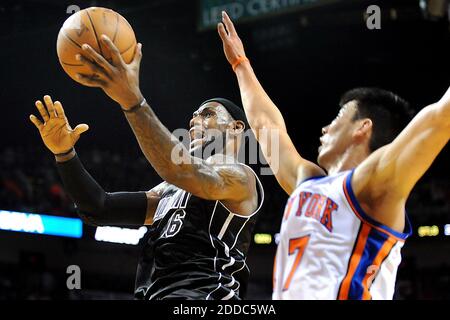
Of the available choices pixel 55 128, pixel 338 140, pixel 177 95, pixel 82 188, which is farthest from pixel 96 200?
pixel 177 95

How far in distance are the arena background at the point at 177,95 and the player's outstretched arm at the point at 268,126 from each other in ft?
20.8

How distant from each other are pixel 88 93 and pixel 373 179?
9.40m

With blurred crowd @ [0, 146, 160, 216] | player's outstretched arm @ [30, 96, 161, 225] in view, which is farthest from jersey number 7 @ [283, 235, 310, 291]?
blurred crowd @ [0, 146, 160, 216]

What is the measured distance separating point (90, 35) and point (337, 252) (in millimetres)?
1440

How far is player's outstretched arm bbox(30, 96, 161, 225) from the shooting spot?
348cm

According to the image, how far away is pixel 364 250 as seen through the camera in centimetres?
221

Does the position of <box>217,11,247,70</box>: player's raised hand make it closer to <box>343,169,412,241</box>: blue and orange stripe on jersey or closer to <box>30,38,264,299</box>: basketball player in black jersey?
<box>30,38,264,299</box>: basketball player in black jersey

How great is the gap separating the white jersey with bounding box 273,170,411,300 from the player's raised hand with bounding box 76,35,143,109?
0.86 meters

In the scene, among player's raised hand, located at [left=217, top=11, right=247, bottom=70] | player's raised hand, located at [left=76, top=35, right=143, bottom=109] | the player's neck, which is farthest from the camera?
player's raised hand, located at [left=217, top=11, right=247, bottom=70]

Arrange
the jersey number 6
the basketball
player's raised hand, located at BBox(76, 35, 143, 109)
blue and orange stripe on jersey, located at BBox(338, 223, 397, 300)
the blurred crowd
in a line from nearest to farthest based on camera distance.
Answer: blue and orange stripe on jersey, located at BBox(338, 223, 397, 300) < player's raised hand, located at BBox(76, 35, 143, 109) < the basketball < the jersey number 6 < the blurred crowd

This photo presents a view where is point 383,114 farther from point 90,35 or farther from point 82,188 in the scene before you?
point 82,188

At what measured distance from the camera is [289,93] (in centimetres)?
1419

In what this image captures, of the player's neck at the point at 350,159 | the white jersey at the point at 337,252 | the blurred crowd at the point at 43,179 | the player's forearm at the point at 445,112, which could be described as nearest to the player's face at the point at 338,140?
the player's neck at the point at 350,159

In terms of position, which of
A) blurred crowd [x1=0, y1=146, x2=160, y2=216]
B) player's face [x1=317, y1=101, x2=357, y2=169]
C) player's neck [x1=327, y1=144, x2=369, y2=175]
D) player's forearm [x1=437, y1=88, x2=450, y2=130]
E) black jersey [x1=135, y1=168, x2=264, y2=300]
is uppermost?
player's forearm [x1=437, y1=88, x2=450, y2=130]
